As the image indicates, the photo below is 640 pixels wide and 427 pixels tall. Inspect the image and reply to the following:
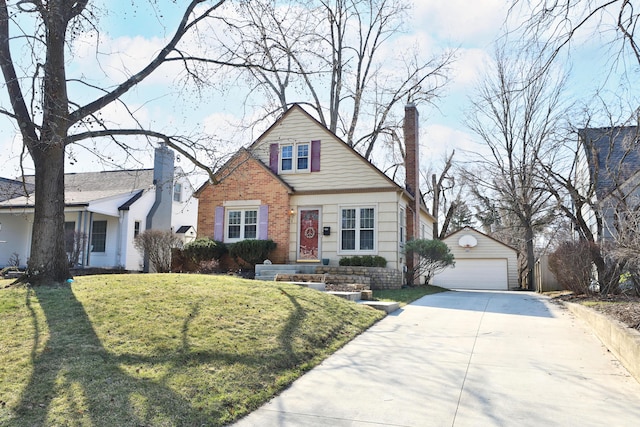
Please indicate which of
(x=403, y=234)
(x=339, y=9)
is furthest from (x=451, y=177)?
(x=403, y=234)

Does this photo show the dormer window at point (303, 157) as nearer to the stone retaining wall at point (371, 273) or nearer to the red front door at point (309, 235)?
the red front door at point (309, 235)

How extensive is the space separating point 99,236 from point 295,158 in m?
10.2

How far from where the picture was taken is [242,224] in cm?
1758

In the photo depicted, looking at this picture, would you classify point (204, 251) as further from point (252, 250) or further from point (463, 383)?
point (463, 383)

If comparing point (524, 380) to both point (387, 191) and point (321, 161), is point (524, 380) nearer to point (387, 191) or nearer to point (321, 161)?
point (387, 191)

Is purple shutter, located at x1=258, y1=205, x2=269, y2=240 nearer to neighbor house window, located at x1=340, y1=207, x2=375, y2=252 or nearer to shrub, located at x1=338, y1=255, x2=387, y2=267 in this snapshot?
neighbor house window, located at x1=340, y1=207, x2=375, y2=252

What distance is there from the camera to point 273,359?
549 centimetres

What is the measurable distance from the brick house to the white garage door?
976 centimetres

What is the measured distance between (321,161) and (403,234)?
4122 millimetres

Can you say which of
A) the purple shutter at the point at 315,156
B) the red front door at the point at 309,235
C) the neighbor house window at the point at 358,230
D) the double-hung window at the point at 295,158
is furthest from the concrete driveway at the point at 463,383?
the double-hung window at the point at 295,158

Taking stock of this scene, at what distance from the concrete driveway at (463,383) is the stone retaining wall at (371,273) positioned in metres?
6.78

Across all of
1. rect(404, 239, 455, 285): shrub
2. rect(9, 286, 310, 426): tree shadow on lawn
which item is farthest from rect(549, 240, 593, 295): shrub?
rect(9, 286, 310, 426): tree shadow on lawn

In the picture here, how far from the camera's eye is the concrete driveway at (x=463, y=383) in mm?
4117

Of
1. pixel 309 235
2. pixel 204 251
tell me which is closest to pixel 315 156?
pixel 309 235
